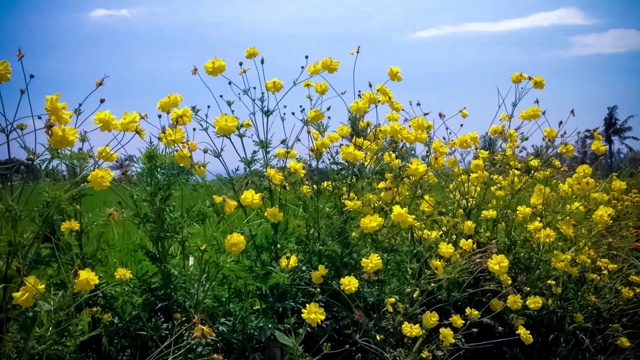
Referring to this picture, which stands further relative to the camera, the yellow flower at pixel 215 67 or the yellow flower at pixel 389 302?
the yellow flower at pixel 215 67

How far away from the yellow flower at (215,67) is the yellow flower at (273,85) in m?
0.22

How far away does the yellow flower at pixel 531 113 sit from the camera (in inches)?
126

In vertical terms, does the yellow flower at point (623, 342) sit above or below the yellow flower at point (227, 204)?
below

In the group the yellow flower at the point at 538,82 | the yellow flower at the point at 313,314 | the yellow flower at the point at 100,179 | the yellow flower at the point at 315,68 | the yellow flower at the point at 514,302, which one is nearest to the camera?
the yellow flower at the point at 100,179

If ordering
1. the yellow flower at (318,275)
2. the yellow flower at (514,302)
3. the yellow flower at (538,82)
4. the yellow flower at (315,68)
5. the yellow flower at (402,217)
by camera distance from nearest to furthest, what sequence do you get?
→ 1. the yellow flower at (318,275)
2. the yellow flower at (402,217)
3. the yellow flower at (514,302)
4. the yellow flower at (315,68)
5. the yellow flower at (538,82)

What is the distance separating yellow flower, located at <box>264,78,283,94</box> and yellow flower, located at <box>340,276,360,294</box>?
877mm

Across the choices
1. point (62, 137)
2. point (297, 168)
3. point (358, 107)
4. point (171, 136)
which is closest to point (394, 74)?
point (358, 107)

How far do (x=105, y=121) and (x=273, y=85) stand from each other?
34.9 inches

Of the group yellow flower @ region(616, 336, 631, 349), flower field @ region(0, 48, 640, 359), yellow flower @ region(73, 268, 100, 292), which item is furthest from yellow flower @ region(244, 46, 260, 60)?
yellow flower @ region(616, 336, 631, 349)

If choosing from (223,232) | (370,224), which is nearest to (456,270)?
(370,224)

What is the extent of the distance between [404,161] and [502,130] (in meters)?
0.70

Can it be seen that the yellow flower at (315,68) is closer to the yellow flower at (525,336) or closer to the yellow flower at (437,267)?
the yellow flower at (437,267)

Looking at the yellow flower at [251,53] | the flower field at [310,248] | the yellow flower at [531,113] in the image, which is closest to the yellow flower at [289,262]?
the flower field at [310,248]

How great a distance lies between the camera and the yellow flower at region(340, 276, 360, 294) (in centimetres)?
223
